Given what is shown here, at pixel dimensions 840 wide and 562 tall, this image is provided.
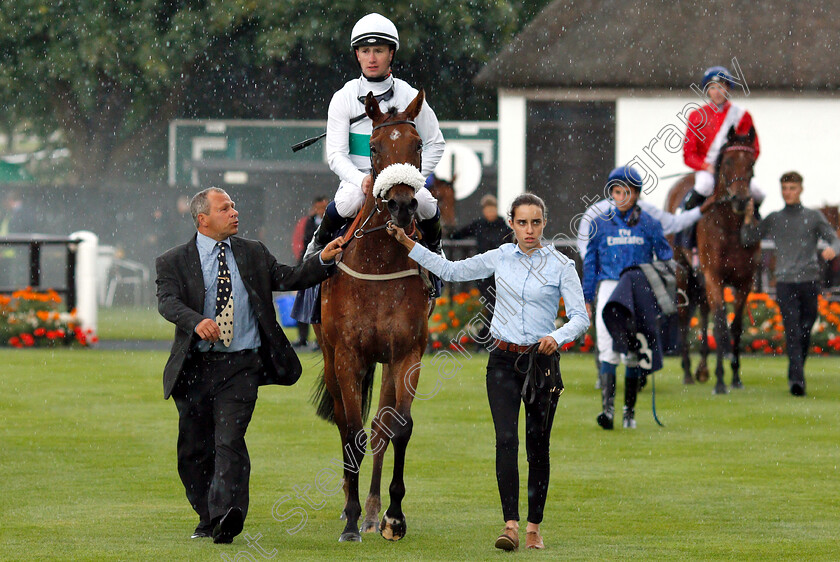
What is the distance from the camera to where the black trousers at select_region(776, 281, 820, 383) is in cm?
1399

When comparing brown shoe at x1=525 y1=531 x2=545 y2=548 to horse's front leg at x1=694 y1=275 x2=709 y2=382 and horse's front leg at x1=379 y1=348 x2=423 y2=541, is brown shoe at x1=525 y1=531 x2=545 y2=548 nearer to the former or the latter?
horse's front leg at x1=379 y1=348 x2=423 y2=541

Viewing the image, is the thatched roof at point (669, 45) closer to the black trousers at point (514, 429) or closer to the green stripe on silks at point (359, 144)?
the green stripe on silks at point (359, 144)

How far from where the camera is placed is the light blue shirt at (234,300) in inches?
275

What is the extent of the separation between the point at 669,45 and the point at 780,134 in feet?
9.18

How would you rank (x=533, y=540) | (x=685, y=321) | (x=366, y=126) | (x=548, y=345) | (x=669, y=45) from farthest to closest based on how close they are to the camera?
(x=669, y=45) < (x=685, y=321) < (x=366, y=126) < (x=533, y=540) < (x=548, y=345)

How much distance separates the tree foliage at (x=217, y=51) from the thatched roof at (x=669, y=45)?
3.63 metres

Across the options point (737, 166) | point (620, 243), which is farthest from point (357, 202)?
point (737, 166)

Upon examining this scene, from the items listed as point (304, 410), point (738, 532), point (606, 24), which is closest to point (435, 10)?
point (606, 24)

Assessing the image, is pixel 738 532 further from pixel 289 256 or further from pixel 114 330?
pixel 289 256

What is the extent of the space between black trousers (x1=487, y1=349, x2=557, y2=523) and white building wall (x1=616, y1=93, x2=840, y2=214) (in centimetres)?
2100

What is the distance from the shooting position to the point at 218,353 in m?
6.97

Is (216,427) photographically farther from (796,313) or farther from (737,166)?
(796,313)

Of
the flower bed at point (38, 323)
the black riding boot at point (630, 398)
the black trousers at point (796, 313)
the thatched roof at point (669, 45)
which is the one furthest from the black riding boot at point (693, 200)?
the thatched roof at point (669, 45)

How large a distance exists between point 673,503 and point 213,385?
2.84 meters
